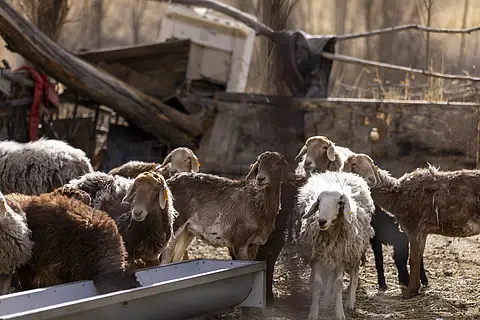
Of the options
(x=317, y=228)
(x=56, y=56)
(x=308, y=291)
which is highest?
(x=56, y=56)

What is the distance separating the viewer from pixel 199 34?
14406 millimetres

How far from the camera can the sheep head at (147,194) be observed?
22.0 feet

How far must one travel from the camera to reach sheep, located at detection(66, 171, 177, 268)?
6.79 metres

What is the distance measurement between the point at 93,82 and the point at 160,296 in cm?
711

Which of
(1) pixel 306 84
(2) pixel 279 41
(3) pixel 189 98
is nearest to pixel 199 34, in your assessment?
(3) pixel 189 98

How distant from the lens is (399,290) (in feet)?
26.9

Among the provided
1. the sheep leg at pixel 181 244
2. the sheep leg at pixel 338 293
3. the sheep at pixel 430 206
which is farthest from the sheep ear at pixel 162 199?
the sheep at pixel 430 206

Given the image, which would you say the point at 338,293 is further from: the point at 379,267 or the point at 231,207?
the point at 379,267

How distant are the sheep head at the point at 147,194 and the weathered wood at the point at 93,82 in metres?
5.30

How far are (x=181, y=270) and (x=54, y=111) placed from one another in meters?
6.45

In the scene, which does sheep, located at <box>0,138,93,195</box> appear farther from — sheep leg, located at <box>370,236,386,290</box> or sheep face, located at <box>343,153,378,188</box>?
sheep leg, located at <box>370,236,386,290</box>

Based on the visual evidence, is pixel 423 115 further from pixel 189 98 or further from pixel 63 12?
pixel 63 12

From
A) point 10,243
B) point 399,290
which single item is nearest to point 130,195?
point 10,243

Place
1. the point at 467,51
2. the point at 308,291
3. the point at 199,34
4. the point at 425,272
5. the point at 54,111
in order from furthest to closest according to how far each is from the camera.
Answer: the point at 467,51
the point at 199,34
the point at 54,111
the point at 425,272
the point at 308,291
